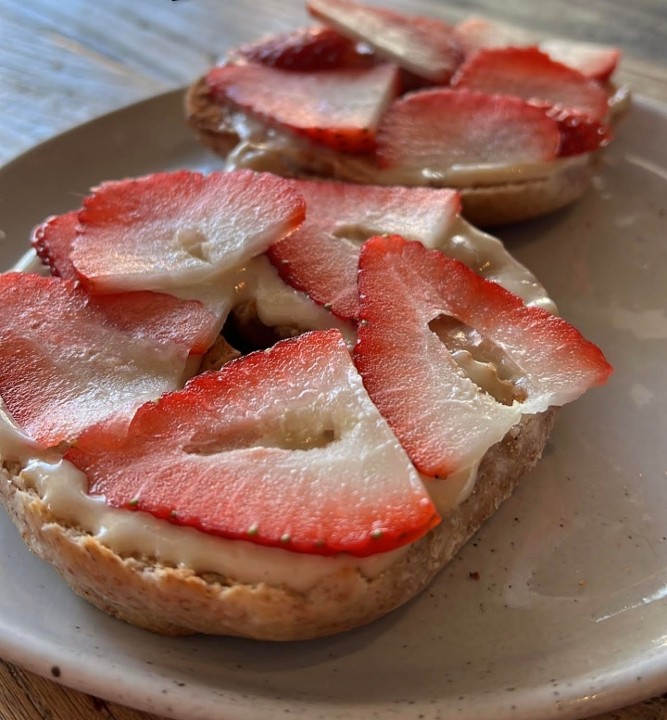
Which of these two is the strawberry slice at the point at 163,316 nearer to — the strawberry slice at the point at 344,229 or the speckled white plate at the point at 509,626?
the strawberry slice at the point at 344,229

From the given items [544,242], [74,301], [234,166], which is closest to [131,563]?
[74,301]

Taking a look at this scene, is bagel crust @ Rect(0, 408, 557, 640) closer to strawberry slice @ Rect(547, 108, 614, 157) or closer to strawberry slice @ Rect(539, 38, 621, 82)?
strawberry slice @ Rect(547, 108, 614, 157)

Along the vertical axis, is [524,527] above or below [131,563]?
below

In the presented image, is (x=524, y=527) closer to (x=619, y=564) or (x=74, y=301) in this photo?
(x=619, y=564)

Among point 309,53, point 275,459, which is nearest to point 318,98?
point 309,53

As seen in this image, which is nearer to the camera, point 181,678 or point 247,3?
point 181,678

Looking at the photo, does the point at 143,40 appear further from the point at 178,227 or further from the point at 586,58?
the point at 178,227
